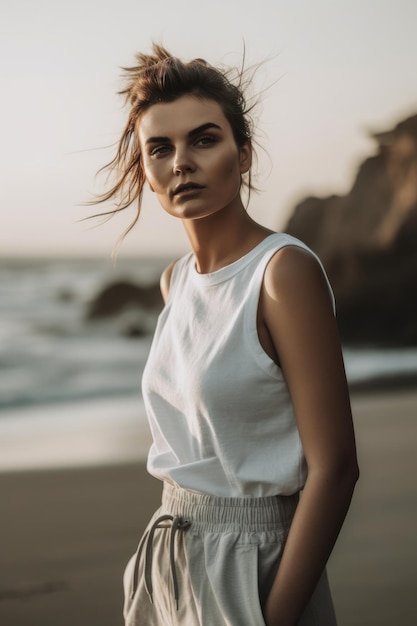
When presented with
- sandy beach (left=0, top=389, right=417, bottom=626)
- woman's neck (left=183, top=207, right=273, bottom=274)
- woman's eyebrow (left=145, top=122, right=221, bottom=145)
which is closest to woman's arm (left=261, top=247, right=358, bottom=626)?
woman's neck (left=183, top=207, right=273, bottom=274)

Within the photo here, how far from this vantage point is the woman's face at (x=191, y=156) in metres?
1.33

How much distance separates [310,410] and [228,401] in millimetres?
113

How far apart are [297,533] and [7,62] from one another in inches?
328

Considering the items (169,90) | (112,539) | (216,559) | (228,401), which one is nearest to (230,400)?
(228,401)

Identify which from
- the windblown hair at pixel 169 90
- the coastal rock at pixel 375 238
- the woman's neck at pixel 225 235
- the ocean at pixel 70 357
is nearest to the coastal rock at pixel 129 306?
the ocean at pixel 70 357

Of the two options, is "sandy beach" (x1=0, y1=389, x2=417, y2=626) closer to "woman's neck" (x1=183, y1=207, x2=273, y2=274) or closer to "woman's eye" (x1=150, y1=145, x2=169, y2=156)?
"woman's neck" (x1=183, y1=207, x2=273, y2=274)

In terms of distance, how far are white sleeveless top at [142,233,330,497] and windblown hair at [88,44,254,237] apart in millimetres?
238

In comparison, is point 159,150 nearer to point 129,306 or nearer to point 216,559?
point 216,559

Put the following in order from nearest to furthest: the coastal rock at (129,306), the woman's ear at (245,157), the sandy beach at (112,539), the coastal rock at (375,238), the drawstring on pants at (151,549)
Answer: the drawstring on pants at (151,549)
the woman's ear at (245,157)
the sandy beach at (112,539)
the coastal rock at (129,306)
the coastal rock at (375,238)

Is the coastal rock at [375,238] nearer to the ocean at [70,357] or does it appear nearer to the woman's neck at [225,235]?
the ocean at [70,357]

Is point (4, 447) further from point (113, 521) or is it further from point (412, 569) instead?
point (412, 569)

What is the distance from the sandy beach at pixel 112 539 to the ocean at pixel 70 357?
1235 millimetres

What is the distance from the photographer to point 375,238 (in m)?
10.2

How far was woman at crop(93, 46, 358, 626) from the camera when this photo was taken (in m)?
1.21
